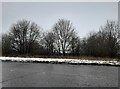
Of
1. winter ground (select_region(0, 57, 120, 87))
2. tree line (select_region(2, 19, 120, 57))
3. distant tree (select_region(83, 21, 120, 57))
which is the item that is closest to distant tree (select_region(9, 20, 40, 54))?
tree line (select_region(2, 19, 120, 57))

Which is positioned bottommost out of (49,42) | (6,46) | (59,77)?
(59,77)

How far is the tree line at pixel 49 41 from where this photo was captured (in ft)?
221

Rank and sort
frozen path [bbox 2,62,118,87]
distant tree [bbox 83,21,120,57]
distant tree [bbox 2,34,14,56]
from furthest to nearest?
distant tree [bbox 2,34,14,56] → distant tree [bbox 83,21,120,57] → frozen path [bbox 2,62,118,87]

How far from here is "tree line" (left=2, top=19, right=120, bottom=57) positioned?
221ft

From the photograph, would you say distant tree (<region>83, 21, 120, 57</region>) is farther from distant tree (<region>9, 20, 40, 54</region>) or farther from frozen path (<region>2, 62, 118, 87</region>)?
frozen path (<region>2, 62, 118, 87</region>)

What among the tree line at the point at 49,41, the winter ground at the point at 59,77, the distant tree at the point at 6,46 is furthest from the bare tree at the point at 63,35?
the winter ground at the point at 59,77

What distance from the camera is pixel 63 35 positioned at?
71250 millimetres

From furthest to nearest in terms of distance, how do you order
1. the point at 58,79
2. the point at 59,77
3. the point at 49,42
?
the point at 49,42 → the point at 59,77 → the point at 58,79

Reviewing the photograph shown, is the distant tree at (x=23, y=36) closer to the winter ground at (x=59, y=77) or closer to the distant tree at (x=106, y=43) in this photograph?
the distant tree at (x=106, y=43)

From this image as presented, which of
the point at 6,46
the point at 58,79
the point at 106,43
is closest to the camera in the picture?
the point at 58,79

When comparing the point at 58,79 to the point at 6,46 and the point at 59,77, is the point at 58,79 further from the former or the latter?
the point at 6,46

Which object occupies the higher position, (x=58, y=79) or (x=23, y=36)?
(x=23, y=36)

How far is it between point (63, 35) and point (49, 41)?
6.10 m

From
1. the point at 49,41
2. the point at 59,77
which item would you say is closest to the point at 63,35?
the point at 49,41
